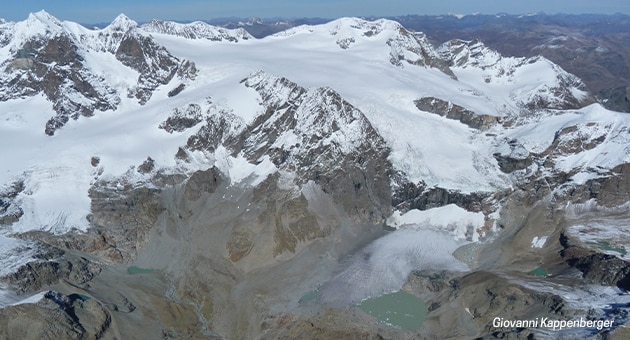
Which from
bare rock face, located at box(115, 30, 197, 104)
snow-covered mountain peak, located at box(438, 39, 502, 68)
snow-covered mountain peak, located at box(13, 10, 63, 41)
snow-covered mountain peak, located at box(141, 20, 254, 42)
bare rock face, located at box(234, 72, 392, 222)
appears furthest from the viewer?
snow-covered mountain peak, located at box(438, 39, 502, 68)

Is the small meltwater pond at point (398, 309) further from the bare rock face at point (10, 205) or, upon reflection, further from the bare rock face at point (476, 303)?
the bare rock face at point (10, 205)

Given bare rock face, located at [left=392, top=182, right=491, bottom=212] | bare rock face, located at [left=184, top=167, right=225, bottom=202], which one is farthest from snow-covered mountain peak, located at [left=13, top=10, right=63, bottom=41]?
bare rock face, located at [left=392, top=182, right=491, bottom=212]

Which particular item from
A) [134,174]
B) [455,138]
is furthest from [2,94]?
[455,138]

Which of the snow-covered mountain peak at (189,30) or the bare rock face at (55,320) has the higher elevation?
the snow-covered mountain peak at (189,30)

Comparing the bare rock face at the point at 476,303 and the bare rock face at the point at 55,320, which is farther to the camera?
the bare rock face at the point at 476,303

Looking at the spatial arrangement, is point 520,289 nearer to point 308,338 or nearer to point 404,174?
point 308,338

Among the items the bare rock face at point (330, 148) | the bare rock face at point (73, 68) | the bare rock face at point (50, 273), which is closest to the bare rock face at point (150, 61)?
the bare rock face at point (73, 68)

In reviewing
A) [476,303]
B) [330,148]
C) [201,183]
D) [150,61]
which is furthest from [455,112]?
[150,61]

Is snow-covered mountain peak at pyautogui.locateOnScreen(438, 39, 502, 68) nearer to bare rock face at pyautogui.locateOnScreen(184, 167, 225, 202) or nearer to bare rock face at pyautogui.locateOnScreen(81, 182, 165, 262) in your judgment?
bare rock face at pyautogui.locateOnScreen(184, 167, 225, 202)

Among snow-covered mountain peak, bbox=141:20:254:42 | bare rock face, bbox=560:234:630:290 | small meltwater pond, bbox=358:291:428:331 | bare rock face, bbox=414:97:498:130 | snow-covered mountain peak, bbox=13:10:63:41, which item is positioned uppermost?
snow-covered mountain peak, bbox=13:10:63:41

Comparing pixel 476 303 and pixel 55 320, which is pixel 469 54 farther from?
pixel 55 320
